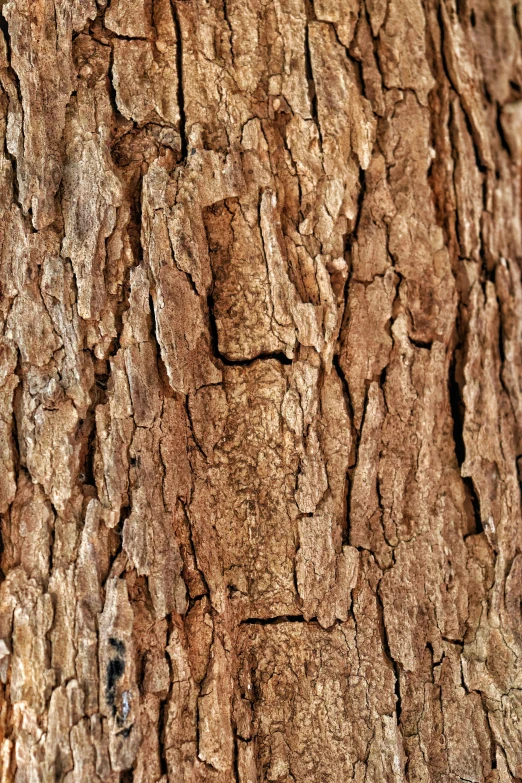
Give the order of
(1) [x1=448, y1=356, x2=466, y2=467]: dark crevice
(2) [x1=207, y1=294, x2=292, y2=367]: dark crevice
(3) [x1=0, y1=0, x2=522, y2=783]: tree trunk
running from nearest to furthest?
(3) [x1=0, y1=0, x2=522, y2=783]: tree trunk, (2) [x1=207, y1=294, x2=292, y2=367]: dark crevice, (1) [x1=448, y1=356, x2=466, y2=467]: dark crevice

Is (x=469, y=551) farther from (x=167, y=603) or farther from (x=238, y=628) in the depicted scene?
(x=167, y=603)

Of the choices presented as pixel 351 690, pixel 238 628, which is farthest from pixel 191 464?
pixel 351 690

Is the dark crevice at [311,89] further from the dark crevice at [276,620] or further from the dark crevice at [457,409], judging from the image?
the dark crevice at [276,620]

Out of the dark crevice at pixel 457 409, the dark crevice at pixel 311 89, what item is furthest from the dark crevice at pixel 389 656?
the dark crevice at pixel 311 89

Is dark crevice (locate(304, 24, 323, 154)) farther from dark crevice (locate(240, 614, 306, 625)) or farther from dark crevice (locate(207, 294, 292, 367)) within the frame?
dark crevice (locate(240, 614, 306, 625))

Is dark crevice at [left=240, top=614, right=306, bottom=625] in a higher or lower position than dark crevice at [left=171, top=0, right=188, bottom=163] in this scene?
lower

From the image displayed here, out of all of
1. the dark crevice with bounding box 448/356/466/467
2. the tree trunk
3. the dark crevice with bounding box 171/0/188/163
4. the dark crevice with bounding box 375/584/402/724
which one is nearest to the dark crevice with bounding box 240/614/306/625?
the tree trunk

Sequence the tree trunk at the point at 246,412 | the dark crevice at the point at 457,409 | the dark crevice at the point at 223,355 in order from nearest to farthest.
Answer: the tree trunk at the point at 246,412 < the dark crevice at the point at 223,355 < the dark crevice at the point at 457,409

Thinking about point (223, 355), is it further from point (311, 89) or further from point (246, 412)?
point (311, 89)

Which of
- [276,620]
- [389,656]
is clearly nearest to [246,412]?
[276,620]
